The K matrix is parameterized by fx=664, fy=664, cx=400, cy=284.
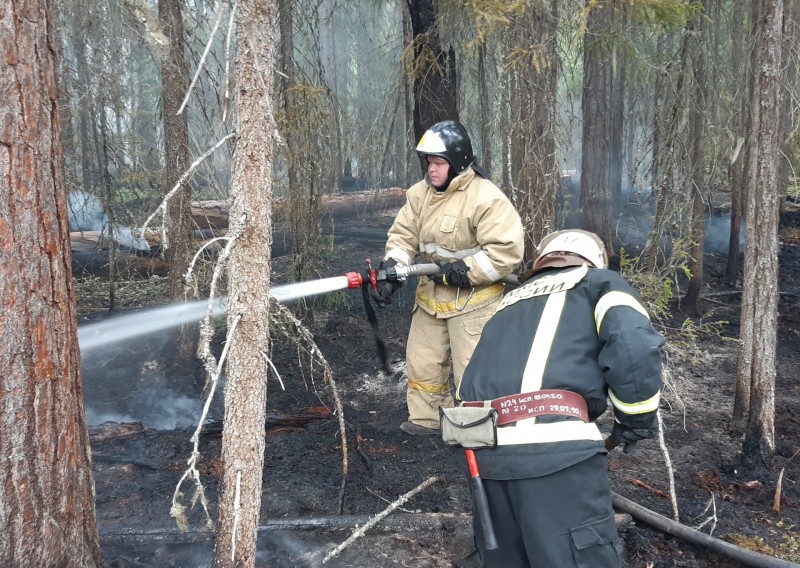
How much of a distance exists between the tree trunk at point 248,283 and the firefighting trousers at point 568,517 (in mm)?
1134

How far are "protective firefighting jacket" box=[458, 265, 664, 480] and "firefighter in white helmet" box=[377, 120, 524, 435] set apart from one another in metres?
1.67

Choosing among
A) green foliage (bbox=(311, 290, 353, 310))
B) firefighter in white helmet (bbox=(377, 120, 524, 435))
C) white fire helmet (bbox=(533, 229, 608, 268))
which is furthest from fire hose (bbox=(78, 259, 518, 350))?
white fire helmet (bbox=(533, 229, 608, 268))

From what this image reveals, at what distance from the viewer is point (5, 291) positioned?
245cm

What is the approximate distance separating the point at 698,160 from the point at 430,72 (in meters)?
3.35

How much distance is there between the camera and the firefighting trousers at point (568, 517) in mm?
2596

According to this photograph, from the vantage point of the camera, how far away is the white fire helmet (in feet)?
9.91

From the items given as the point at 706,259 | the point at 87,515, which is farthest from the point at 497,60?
the point at 706,259

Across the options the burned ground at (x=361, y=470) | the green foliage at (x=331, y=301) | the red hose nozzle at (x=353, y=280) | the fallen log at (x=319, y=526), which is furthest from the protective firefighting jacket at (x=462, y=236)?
the green foliage at (x=331, y=301)

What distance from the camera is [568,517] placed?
2631 mm

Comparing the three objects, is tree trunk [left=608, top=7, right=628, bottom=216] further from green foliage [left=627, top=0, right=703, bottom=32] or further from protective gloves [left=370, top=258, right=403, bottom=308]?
protective gloves [left=370, top=258, right=403, bottom=308]

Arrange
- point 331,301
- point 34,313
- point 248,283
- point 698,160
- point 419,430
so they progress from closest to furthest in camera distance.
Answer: point 34,313
point 248,283
point 419,430
point 698,160
point 331,301

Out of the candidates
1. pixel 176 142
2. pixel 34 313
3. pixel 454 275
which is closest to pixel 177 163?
pixel 176 142

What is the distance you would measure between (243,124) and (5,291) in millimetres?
1101

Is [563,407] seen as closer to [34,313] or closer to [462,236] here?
[34,313]
